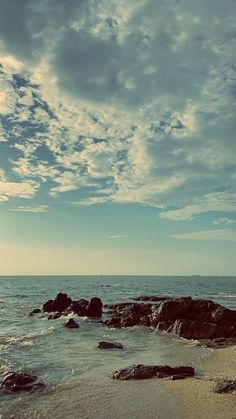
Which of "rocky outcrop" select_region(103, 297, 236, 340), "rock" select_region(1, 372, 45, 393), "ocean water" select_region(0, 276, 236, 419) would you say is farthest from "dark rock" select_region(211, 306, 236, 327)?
"rock" select_region(1, 372, 45, 393)

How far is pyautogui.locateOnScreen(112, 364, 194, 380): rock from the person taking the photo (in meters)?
14.2

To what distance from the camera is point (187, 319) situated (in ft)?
94.5

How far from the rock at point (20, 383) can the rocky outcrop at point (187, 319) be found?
43.8ft

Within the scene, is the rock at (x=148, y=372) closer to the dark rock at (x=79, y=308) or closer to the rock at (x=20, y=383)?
the rock at (x=20, y=383)

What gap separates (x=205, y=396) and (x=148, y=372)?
3.12 metres

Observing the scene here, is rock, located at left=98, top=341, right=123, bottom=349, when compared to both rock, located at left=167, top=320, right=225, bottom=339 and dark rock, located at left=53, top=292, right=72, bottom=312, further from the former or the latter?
dark rock, located at left=53, top=292, right=72, bottom=312

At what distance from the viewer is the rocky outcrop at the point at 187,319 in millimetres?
25078

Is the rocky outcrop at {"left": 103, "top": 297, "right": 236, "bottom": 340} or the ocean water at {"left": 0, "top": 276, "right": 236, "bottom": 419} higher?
the rocky outcrop at {"left": 103, "top": 297, "right": 236, "bottom": 340}

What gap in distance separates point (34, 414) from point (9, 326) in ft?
73.4

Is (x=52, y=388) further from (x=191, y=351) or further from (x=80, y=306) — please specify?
(x=80, y=306)

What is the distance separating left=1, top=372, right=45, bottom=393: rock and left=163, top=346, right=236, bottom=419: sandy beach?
4.32 metres

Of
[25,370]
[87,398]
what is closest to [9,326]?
[25,370]

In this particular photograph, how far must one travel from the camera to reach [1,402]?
1201 cm

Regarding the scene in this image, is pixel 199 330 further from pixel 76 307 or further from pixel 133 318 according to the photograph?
pixel 76 307
